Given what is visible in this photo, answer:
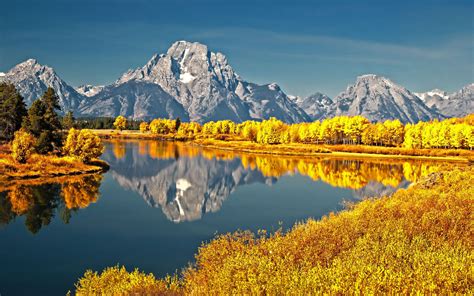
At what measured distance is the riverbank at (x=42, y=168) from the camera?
7494cm

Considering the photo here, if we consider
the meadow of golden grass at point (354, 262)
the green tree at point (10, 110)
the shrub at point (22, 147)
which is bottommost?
the meadow of golden grass at point (354, 262)

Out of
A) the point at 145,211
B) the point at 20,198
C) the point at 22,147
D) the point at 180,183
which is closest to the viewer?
the point at 145,211

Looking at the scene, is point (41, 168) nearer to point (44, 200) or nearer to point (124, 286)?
point (44, 200)

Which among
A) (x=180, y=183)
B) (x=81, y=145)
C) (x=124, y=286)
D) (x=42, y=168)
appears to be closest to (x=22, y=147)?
(x=42, y=168)

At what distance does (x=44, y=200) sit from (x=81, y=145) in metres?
35.1

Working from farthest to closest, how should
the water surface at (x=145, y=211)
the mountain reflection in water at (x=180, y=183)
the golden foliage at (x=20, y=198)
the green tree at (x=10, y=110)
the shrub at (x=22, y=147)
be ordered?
1. the green tree at (x=10, y=110)
2. the shrub at (x=22, y=147)
3. the mountain reflection in water at (x=180, y=183)
4. the golden foliage at (x=20, y=198)
5. the water surface at (x=145, y=211)

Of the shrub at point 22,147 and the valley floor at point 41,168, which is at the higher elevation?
the shrub at point 22,147

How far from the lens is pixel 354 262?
1577cm

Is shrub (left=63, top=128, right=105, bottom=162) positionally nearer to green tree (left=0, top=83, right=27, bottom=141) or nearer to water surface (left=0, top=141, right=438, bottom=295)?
water surface (left=0, top=141, right=438, bottom=295)

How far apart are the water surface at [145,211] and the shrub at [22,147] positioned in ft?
36.1

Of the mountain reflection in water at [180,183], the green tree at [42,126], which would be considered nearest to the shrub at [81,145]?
the green tree at [42,126]

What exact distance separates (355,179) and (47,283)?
2841 inches

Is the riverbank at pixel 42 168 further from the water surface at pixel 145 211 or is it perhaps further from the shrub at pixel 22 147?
the water surface at pixel 145 211

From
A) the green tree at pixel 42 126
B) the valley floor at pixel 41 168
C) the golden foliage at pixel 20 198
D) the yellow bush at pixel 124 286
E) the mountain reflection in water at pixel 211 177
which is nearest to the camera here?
the yellow bush at pixel 124 286
